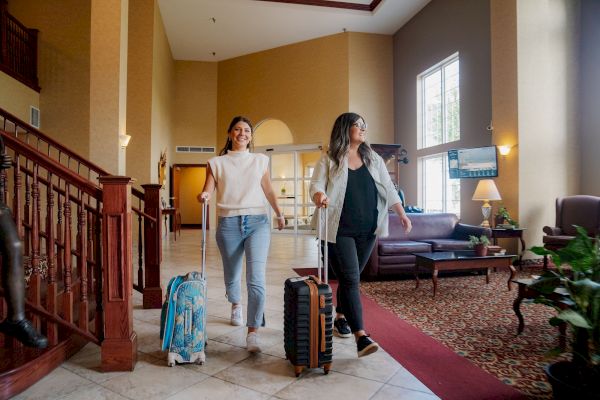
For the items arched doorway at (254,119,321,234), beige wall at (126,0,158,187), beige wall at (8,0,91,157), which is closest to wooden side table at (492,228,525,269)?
arched doorway at (254,119,321,234)

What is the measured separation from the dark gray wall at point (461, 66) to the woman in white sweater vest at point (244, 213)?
652 cm

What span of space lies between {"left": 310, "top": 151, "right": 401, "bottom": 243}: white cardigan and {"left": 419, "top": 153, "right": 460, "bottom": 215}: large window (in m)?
6.86

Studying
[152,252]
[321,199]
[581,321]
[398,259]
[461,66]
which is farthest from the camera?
[461,66]

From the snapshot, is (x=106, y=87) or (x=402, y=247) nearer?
(x=402, y=247)

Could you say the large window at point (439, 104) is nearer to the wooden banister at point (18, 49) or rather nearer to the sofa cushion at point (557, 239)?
the sofa cushion at point (557, 239)

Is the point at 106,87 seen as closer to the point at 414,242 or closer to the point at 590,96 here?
the point at 414,242

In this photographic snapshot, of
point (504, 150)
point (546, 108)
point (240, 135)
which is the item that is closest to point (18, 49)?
point (240, 135)

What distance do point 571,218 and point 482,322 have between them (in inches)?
163

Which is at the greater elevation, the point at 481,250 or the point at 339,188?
the point at 339,188

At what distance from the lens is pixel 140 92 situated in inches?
369

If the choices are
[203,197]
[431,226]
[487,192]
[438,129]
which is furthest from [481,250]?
[438,129]

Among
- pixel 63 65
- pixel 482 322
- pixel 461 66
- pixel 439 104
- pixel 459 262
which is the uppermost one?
pixel 461 66

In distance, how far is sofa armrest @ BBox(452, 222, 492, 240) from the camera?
5.45m

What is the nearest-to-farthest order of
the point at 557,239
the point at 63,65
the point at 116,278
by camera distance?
the point at 116,278, the point at 557,239, the point at 63,65
